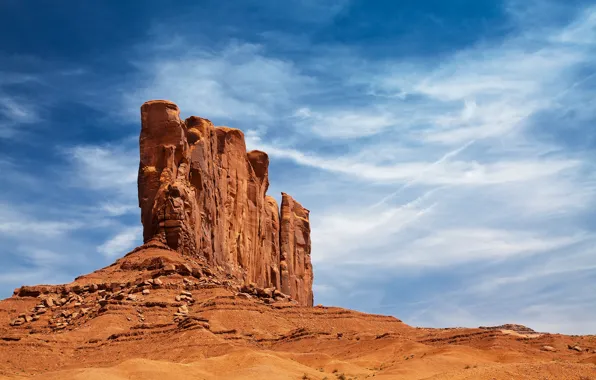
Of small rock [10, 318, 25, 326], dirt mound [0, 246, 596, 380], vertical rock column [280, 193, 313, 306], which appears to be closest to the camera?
dirt mound [0, 246, 596, 380]

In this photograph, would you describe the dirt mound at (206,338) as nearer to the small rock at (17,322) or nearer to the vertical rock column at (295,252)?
the small rock at (17,322)

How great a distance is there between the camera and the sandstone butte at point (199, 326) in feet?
159

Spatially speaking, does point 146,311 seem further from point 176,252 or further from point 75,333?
point 176,252

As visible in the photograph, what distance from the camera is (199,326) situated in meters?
57.8

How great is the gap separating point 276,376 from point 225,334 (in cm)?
1520

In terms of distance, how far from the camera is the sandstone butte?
159 ft

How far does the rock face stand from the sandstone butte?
0.19 metres

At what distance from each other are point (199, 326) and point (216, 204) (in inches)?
1467

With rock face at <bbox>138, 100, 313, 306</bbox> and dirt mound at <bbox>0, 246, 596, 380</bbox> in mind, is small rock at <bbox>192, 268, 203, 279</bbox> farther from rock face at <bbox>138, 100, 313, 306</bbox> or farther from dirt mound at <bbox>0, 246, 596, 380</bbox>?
rock face at <bbox>138, 100, 313, 306</bbox>

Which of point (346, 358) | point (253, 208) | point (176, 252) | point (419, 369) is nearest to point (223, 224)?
point (253, 208)

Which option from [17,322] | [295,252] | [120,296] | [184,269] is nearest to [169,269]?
[184,269]

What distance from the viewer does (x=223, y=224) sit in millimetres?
96312

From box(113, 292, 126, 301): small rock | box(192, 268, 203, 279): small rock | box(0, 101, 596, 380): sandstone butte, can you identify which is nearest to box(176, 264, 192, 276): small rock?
box(0, 101, 596, 380): sandstone butte

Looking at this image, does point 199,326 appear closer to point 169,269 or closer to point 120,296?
point 120,296
